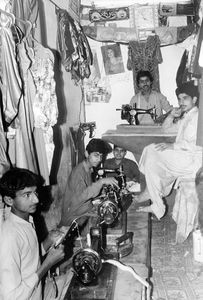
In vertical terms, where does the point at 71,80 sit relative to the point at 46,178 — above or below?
above

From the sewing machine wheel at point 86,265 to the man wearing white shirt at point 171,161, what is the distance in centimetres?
270

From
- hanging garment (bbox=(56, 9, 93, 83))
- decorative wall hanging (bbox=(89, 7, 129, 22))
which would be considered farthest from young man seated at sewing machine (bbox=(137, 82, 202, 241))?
decorative wall hanging (bbox=(89, 7, 129, 22))

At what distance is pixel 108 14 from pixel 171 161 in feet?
11.7

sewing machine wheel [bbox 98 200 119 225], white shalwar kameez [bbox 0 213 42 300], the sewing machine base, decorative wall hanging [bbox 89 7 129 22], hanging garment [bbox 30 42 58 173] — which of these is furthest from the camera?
decorative wall hanging [bbox 89 7 129 22]

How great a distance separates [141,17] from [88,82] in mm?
1738

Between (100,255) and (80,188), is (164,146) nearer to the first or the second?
(80,188)

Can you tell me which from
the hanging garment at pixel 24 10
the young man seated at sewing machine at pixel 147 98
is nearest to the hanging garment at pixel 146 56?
the young man seated at sewing machine at pixel 147 98

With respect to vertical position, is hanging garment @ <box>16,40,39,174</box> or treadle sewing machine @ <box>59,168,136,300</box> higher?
hanging garment @ <box>16,40,39,174</box>

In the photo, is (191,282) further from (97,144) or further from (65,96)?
(65,96)

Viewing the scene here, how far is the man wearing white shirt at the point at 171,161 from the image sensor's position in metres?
5.38

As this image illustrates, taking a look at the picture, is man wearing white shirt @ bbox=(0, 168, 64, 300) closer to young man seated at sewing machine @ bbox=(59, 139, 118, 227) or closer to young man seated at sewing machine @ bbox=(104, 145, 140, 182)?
young man seated at sewing machine @ bbox=(59, 139, 118, 227)

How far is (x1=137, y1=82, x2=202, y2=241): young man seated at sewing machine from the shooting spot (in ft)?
17.6

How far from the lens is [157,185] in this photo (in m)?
5.48

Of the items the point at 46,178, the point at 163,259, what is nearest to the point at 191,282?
the point at 163,259
